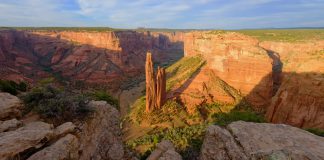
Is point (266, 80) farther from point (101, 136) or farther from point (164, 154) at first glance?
point (101, 136)

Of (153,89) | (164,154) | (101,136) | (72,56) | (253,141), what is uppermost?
(253,141)

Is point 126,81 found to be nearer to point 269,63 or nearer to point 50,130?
point 269,63

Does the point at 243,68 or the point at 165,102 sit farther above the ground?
the point at 243,68

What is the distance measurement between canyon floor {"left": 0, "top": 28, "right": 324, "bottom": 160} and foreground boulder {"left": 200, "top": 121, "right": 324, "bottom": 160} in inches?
2.0

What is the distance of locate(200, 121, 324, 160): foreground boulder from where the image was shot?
12398 mm

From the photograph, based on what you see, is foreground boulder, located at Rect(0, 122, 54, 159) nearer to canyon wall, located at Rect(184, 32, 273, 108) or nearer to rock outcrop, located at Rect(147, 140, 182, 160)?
rock outcrop, located at Rect(147, 140, 182, 160)

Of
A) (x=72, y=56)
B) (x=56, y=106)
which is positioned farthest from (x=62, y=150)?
(x=72, y=56)

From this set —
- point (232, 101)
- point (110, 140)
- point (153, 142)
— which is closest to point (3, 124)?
point (110, 140)

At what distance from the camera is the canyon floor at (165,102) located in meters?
13.1

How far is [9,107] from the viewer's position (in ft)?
44.8

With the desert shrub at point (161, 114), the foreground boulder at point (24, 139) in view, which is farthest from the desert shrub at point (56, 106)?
the desert shrub at point (161, 114)

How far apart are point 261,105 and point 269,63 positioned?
795 centimetres

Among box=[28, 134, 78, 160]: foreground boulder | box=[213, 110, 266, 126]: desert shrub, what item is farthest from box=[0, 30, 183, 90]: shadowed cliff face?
box=[28, 134, 78, 160]: foreground boulder

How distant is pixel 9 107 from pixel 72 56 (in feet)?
301
